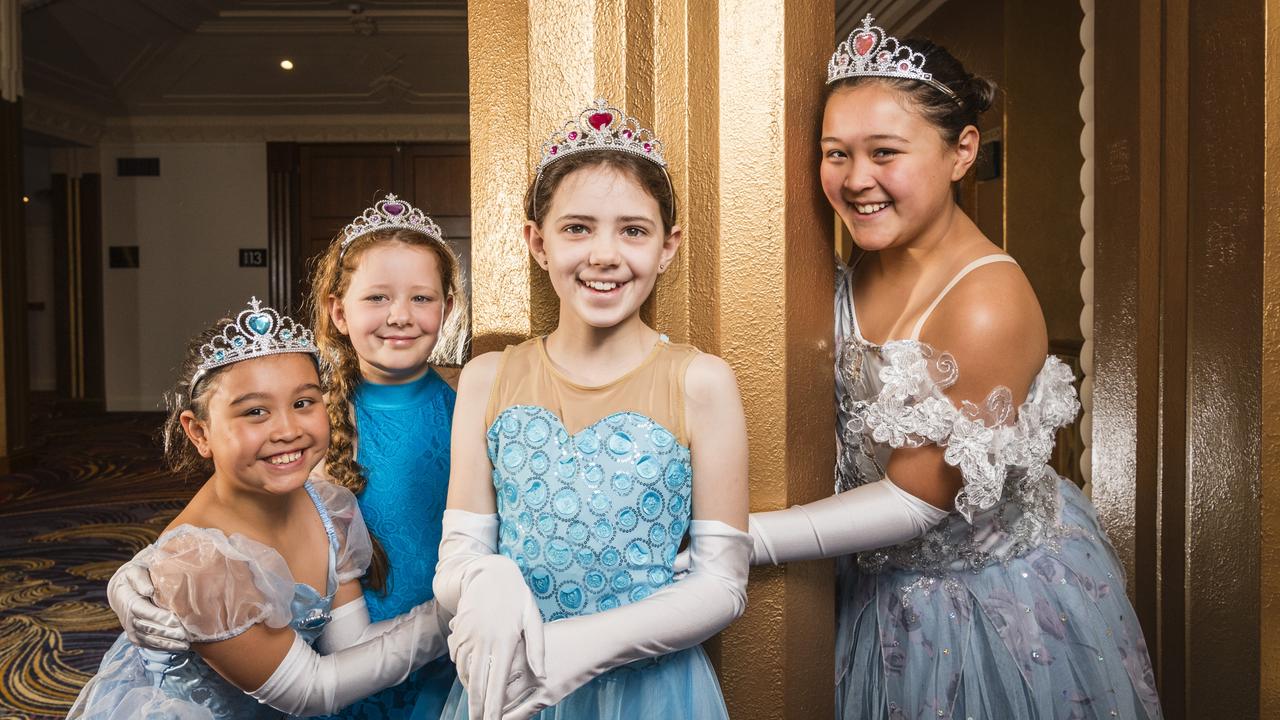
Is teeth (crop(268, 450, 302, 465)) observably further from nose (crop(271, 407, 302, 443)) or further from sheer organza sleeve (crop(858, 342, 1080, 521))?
sheer organza sleeve (crop(858, 342, 1080, 521))

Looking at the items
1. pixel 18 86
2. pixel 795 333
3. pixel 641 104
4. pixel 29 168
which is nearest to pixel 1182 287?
pixel 795 333

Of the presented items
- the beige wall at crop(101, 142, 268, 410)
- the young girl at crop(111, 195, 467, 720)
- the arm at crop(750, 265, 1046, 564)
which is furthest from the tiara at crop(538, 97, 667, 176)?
the beige wall at crop(101, 142, 268, 410)

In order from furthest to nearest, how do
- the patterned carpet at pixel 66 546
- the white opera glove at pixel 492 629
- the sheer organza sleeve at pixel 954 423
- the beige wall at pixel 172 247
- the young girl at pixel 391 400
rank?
1. the beige wall at pixel 172 247
2. the patterned carpet at pixel 66 546
3. the young girl at pixel 391 400
4. the sheer organza sleeve at pixel 954 423
5. the white opera glove at pixel 492 629

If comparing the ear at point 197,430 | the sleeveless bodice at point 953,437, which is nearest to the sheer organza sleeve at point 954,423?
the sleeveless bodice at point 953,437

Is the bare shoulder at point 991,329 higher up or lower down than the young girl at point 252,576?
higher up

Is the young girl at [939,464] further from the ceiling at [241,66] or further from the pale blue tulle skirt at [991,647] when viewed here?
the ceiling at [241,66]

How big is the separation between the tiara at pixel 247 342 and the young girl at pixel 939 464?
2.65 feet

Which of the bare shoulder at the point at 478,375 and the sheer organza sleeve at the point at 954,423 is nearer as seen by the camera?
the bare shoulder at the point at 478,375

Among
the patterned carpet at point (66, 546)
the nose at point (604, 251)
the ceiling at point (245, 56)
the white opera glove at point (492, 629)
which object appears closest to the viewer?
the white opera glove at point (492, 629)

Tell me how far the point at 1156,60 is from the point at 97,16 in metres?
8.25

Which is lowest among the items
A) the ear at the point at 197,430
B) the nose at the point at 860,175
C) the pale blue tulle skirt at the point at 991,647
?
the pale blue tulle skirt at the point at 991,647

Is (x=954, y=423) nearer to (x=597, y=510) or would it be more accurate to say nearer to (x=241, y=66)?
(x=597, y=510)

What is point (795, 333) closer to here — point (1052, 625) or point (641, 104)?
point (641, 104)

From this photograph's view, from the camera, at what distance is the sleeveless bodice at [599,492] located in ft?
3.89
